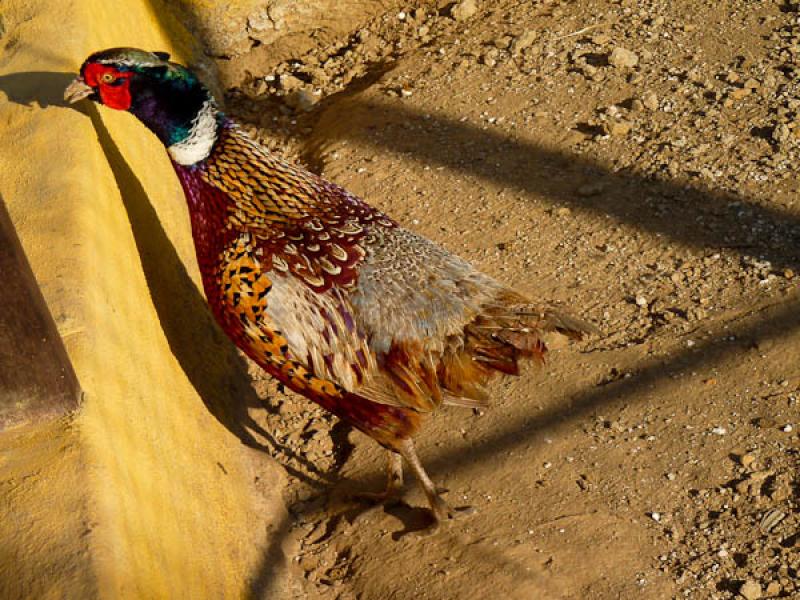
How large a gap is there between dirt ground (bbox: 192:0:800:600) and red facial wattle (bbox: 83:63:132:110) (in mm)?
1583

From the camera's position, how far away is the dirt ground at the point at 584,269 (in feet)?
12.4

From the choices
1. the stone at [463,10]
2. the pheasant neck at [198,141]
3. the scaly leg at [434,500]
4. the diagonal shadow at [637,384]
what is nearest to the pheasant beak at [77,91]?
the pheasant neck at [198,141]

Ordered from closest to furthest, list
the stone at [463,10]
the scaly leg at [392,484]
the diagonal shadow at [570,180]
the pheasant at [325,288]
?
the pheasant at [325,288]
the scaly leg at [392,484]
the diagonal shadow at [570,180]
the stone at [463,10]

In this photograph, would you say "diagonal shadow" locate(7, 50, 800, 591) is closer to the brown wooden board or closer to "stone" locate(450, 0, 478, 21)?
"stone" locate(450, 0, 478, 21)

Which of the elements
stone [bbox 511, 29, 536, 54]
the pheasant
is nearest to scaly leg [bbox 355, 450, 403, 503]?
the pheasant

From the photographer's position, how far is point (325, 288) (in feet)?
12.0

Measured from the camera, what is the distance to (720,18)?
6.03m

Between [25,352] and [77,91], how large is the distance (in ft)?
4.07

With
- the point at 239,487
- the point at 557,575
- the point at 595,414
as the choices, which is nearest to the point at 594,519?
the point at 557,575

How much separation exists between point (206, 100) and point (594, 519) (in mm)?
2091

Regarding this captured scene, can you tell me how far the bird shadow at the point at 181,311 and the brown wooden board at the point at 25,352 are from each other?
112 centimetres

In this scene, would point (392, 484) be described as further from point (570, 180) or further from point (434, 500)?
point (570, 180)

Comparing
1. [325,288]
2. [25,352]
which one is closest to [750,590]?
[325,288]

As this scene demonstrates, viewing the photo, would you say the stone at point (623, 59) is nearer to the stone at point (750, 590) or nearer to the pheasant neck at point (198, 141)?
the pheasant neck at point (198, 141)
